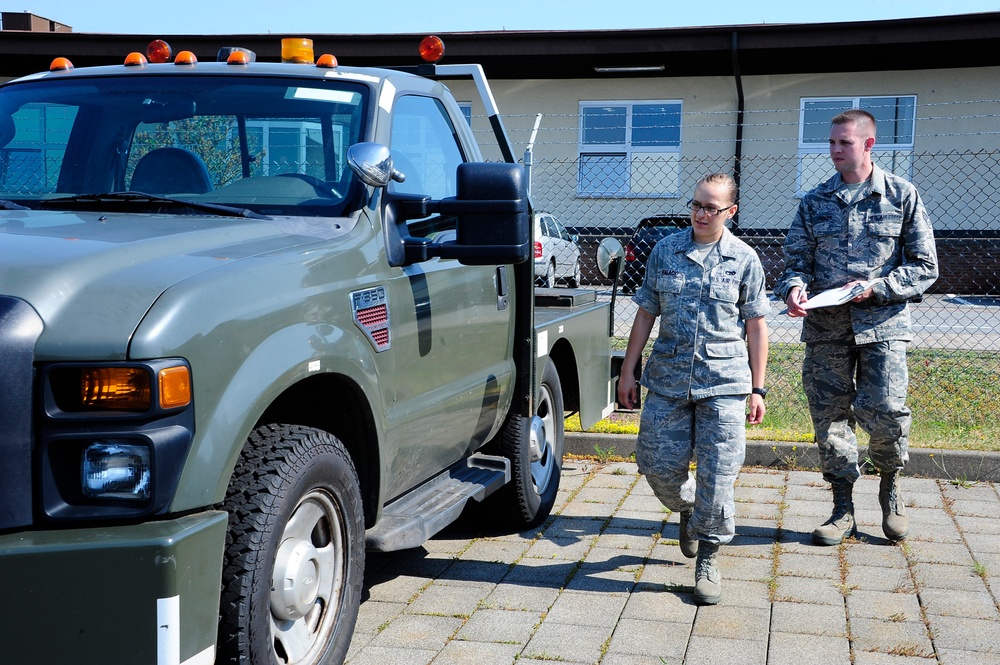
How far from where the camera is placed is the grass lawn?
22.9ft

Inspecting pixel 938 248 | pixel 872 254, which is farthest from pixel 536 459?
pixel 938 248

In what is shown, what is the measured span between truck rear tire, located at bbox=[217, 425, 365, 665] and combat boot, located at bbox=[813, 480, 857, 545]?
8.57 feet

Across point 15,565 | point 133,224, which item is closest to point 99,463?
point 15,565

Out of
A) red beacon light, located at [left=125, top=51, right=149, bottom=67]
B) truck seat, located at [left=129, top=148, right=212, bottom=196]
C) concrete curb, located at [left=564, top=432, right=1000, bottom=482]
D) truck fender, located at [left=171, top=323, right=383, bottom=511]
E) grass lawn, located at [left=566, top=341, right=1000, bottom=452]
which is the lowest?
concrete curb, located at [left=564, top=432, right=1000, bottom=482]

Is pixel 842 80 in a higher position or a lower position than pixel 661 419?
higher

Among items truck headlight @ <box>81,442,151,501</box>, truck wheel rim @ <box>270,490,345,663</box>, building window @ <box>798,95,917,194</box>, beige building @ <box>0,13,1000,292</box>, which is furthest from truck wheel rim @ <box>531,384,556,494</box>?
building window @ <box>798,95,917,194</box>

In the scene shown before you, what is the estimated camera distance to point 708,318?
4.39 m

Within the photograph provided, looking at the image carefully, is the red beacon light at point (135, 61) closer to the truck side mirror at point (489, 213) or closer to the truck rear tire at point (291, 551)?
the truck side mirror at point (489, 213)

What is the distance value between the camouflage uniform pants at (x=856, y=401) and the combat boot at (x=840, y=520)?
5 cm

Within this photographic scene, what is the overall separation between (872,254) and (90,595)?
3.89 m

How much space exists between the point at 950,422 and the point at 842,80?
15068 millimetres

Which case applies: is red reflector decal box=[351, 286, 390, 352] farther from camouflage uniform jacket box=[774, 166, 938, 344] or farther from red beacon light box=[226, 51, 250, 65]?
camouflage uniform jacket box=[774, 166, 938, 344]

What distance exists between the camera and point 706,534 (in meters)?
4.40

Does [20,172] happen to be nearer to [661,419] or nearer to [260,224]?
[260,224]
